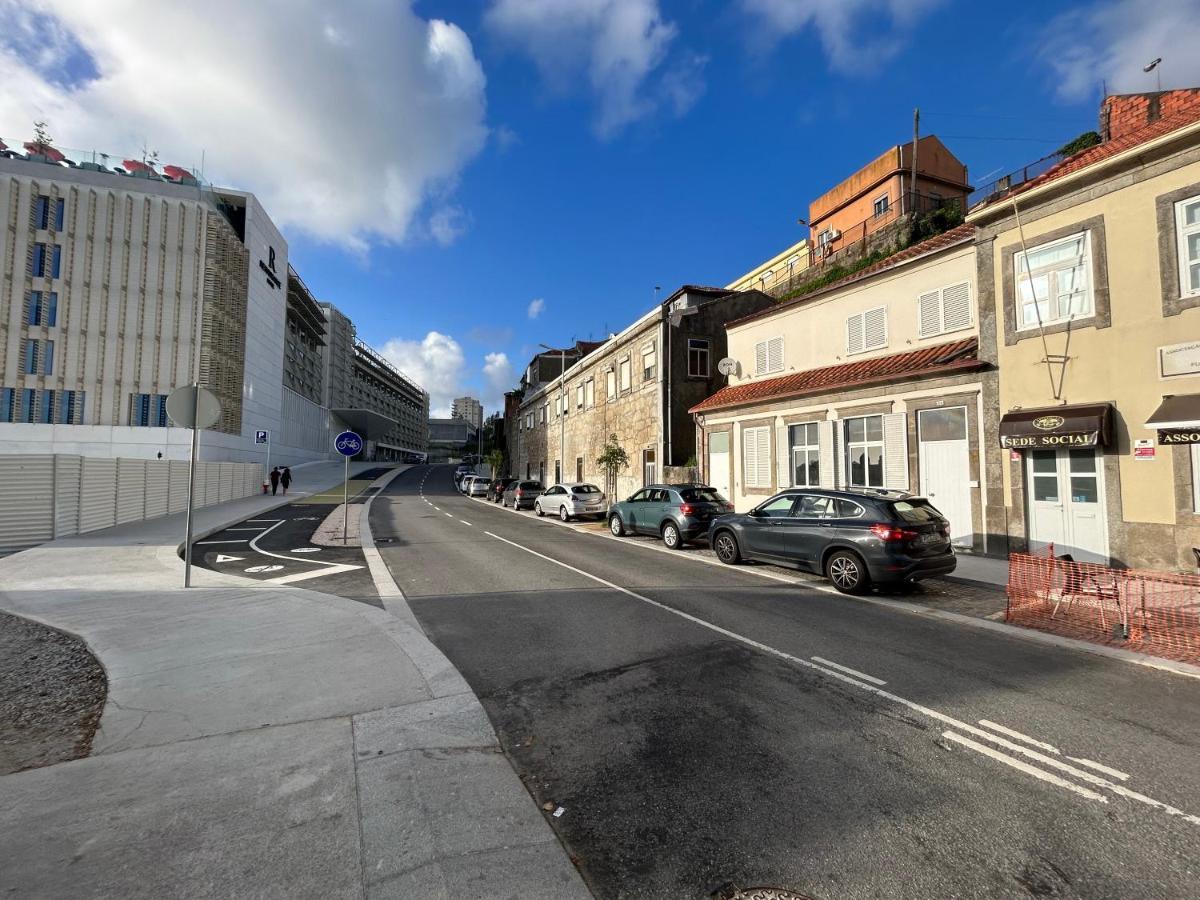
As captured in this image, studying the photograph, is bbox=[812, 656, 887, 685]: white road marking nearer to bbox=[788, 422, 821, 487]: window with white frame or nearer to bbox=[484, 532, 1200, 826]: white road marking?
bbox=[484, 532, 1200, 826]: white road marking

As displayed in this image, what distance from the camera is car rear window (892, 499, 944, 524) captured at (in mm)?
8977

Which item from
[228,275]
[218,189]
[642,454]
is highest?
[218,189]

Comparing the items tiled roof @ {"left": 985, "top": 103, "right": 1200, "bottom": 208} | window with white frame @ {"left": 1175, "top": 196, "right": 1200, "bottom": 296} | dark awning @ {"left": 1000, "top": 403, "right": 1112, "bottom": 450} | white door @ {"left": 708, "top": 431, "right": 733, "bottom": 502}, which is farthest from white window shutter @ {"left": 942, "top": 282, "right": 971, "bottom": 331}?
white door @ {"left": 708, "top": 431, "right": 733, "bottom": 502}

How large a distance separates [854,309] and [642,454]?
11818mm

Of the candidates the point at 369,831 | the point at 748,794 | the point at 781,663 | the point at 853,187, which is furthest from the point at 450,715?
the point at 853,187

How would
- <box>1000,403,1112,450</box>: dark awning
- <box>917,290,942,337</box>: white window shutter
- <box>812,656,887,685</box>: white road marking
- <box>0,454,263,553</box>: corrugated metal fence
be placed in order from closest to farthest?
<box>812,656,887,685</box>: white road marking < <box>1000,403,1112,450</box>: dark awning < <box>0,454,263,553</box>: corrugated metal fence < <box>917,290,942,337</box>: white window shutter

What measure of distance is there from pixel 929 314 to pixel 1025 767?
13.9 m

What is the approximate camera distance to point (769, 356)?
19891mm

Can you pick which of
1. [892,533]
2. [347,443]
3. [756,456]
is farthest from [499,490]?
[892,533]

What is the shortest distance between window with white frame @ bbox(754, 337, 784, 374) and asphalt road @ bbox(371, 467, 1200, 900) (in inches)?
527

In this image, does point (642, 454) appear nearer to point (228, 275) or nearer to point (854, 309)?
point (854, 309)

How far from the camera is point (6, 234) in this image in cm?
3856

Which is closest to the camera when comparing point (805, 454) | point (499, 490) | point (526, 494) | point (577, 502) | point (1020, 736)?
point (1020, 736)

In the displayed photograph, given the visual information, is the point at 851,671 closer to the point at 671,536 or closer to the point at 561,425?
the point at 671,536
